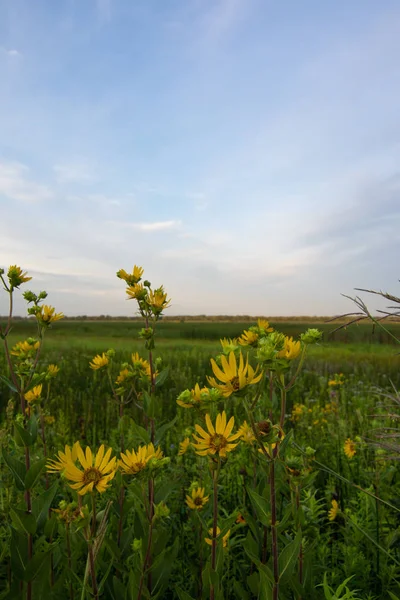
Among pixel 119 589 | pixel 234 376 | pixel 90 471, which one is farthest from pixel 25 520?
pixel 234 376

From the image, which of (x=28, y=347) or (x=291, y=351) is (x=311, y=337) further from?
(x=28, y=347)

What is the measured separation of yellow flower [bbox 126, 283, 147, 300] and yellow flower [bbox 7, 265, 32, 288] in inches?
20.6

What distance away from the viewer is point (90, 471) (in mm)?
1375

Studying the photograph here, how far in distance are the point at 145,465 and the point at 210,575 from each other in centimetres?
40

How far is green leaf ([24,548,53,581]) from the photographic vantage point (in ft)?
4.78

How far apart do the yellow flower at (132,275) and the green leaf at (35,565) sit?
1339mm

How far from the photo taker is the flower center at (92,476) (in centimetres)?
135

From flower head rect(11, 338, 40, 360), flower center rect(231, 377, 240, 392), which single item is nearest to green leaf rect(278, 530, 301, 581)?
flower center rect(231, 377, 240, 392)

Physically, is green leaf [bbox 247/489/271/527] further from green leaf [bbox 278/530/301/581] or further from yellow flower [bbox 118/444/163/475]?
yellow flower [bbox 118/444/163/475]

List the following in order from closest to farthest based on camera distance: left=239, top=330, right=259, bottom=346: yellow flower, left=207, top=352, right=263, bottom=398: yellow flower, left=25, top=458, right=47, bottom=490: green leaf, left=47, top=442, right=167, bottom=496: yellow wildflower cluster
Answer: left=207, top=352, right=263, bottom=398: yellow flower < left=47, top=442, right=167, bottom=496: yellow wildflower cluster < left=25, top=458, right=47, bottom=490: green leaf < left=239, top=330, right=259, bottom=346: yellow flower

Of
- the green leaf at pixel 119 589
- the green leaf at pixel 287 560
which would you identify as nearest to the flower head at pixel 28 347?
the green leaf at pixel 119 589

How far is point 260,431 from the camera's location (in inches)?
44.9

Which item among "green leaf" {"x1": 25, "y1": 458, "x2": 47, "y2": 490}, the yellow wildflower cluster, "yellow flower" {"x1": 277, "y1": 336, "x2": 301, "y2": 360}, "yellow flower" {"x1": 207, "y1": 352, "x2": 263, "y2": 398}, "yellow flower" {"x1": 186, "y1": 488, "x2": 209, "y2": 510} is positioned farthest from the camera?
"yellow flower" {"x1": 186, "y1": 488, "x2": 209, "y2": 510}

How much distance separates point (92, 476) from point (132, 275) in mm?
1223
